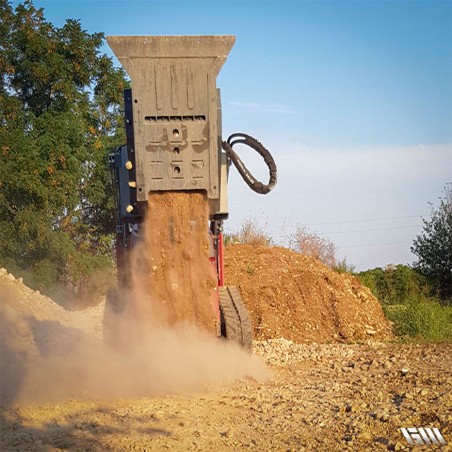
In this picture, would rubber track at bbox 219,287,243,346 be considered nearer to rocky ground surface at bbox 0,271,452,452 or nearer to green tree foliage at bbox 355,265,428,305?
rocky ground surface at bbox 0,271,452,452

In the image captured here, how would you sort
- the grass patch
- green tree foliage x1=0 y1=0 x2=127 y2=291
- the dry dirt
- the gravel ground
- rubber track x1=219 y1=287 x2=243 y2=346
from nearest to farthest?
1. the gravel ground
2. the dry dirt
3. rubber track x1=219 y1=287 x2=243 y2=346
4. the grass patch
5. green tree foliage x1=0 y1=0 x2=127 y2=291

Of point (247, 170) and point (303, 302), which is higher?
point (247, 170)

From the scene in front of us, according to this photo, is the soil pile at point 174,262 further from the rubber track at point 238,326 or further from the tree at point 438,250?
the tree at point 438,250

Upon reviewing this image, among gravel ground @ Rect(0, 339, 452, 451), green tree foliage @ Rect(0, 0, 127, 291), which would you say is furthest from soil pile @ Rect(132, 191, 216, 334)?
green tree foliage @ Rect(0, 0, 127, 291)

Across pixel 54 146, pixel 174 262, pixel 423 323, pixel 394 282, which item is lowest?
pixel 423 323

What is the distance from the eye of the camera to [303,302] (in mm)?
15625

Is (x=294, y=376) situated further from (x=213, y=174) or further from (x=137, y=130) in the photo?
(x=137, y=130)

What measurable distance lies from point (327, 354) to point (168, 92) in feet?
18.4

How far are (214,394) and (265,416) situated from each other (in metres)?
1.28

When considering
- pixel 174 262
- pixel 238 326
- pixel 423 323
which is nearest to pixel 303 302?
pixel 423 323

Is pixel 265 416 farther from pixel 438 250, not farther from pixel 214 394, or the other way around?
pixel 438 250

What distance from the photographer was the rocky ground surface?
20.7ft

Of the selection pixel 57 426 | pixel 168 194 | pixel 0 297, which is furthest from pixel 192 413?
pixel 0 297

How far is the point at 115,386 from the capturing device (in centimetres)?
859
